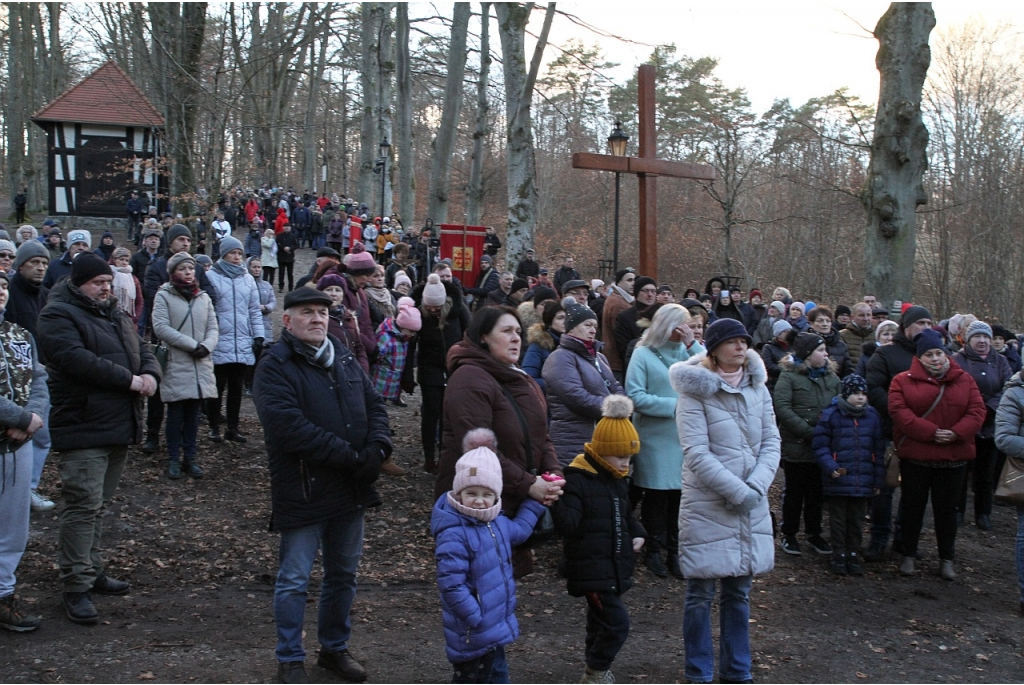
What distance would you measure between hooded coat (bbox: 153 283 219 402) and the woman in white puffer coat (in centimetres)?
486

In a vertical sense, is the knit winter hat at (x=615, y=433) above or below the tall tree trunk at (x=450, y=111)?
below

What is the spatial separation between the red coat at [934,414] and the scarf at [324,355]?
4.85m

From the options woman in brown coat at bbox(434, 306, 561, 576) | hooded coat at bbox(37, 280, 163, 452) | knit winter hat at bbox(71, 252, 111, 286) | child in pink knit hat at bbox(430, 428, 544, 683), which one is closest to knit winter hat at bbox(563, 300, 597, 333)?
woman in brown coat at bbox(434, 306, 561, 576)

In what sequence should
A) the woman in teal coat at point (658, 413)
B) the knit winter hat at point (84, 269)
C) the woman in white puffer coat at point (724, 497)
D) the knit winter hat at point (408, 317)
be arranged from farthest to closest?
the knit winter hat at point (408, 317) → the woman in teal coat at point (658, 413) → the knit winter hat at point (84, 269) → the woman in white puffer coat at point (724, 497)

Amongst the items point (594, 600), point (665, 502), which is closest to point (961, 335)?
point (665, 502)

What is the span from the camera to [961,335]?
10000 millimetres

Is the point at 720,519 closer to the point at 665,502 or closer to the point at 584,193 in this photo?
the point at 665,502

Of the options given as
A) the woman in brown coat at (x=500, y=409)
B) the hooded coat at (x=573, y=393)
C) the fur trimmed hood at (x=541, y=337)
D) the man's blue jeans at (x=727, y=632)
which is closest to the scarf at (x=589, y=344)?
the hooded coat at (x=573, y=393)

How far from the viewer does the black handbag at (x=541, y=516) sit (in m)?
4.39

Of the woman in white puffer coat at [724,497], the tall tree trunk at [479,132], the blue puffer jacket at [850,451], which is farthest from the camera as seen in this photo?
the tall tree trunk at [479,132]

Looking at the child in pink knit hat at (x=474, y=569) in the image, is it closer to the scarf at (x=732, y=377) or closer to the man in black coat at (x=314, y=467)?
the man in black coat at (x=314, y=467)

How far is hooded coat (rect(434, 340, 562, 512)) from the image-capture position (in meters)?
4.43

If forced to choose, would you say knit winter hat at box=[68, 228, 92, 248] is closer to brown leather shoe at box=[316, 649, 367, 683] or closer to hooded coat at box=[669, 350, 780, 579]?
brown leather shoe at box=[316, 649, 367, 683]

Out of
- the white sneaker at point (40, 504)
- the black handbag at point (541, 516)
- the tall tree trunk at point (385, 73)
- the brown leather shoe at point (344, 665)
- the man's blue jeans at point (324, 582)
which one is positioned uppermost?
the tall tree trunk at point (385, 73)
